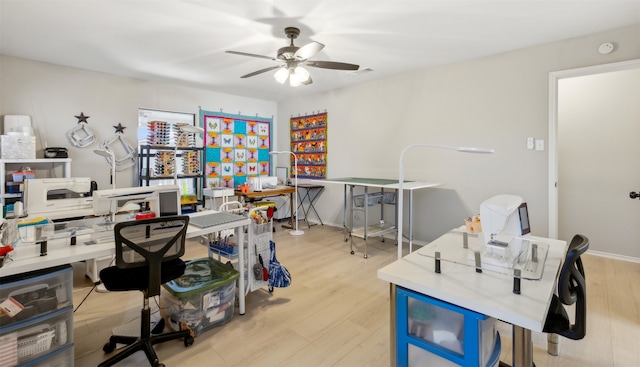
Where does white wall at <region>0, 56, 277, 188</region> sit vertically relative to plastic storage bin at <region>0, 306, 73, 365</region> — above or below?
above

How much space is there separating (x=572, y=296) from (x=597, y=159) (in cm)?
311

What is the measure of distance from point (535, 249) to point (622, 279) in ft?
7.37

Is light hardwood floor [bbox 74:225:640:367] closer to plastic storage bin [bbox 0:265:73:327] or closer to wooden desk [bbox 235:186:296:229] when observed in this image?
plastic storage bin [bbox 0:265:73:327]

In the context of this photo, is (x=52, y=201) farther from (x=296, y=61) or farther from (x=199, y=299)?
(x=296, y=61)

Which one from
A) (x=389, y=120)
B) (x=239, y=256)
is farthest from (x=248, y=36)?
(x=389, y=120)

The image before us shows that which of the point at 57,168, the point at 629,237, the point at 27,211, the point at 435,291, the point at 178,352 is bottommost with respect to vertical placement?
the point at 178,352

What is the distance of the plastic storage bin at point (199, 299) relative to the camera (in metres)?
2.01

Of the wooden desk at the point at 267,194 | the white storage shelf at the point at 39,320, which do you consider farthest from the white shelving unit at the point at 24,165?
the white storage shelf at the point at 39,320

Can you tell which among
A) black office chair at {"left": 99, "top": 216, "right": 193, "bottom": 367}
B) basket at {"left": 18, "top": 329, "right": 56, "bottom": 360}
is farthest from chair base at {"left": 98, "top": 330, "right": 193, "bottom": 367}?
basket at {"left": 18, "top": 329, "right": 56, "bottom": 360}

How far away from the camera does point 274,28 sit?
2.65 metres

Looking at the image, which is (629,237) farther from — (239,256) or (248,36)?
(248,36)

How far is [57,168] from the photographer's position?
3.61 m

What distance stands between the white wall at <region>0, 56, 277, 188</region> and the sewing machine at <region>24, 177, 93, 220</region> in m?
1.46

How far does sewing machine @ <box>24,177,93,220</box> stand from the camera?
2.44 m
